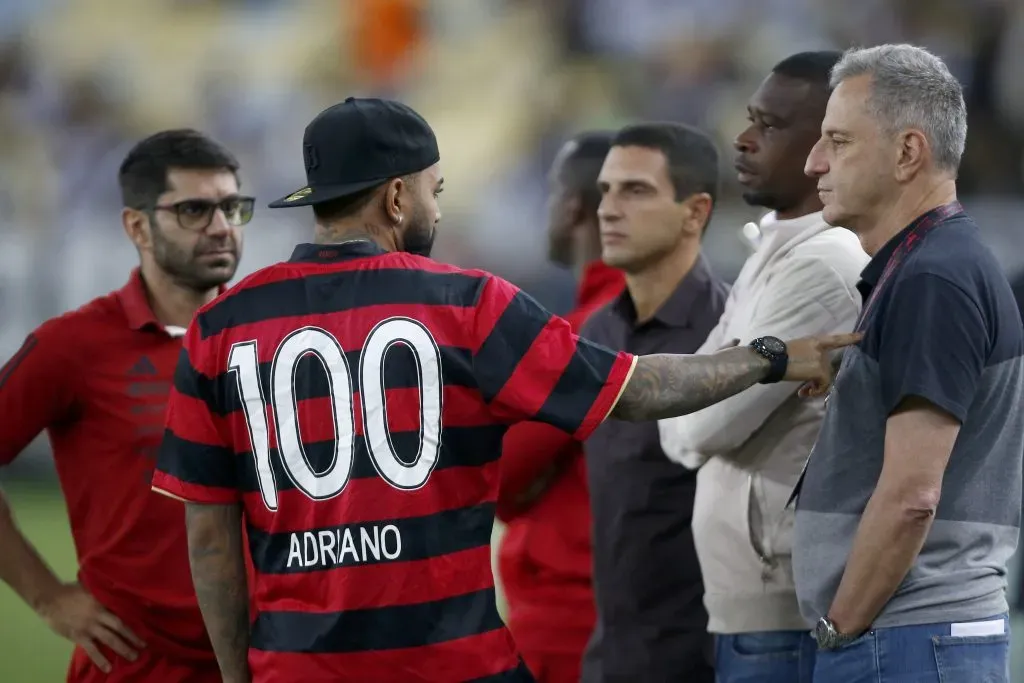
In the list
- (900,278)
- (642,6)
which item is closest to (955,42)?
(642,6)

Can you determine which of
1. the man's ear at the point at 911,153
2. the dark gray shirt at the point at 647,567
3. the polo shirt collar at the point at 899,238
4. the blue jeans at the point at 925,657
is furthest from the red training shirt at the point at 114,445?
the man's ear at the point at 911,153

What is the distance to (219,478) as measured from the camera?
8.43 ft

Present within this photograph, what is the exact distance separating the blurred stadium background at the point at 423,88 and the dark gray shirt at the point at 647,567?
6643 millimetres

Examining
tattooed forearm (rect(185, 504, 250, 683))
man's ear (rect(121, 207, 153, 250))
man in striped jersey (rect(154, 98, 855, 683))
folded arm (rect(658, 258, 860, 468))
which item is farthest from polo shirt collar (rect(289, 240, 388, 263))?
man's ear (rect(121, 207, 153, 250))

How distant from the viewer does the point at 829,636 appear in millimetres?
2461

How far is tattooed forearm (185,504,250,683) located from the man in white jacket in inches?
39.4

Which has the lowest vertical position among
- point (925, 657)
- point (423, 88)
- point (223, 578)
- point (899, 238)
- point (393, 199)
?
point (925, 657)

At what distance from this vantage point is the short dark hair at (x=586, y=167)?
14.7ft

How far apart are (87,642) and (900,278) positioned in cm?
208

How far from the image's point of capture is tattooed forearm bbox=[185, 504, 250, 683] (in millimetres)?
2588

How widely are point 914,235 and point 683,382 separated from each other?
1.57ft

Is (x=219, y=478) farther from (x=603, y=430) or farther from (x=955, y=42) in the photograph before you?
(x=955, y=42)

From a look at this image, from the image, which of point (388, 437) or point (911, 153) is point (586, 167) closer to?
point (911, 153)

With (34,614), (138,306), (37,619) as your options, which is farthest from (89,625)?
(34,614)
